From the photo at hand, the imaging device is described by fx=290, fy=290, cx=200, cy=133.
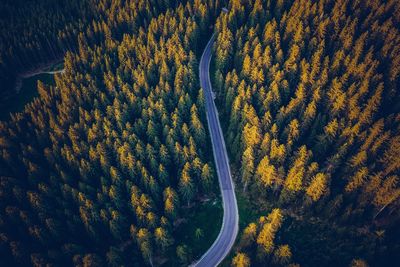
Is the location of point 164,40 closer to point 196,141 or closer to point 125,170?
point 196,141

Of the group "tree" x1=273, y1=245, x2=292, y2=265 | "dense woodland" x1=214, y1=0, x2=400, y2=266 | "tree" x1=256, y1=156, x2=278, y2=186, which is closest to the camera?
"tree" x1=273, y1=245, x2=292, y2=265

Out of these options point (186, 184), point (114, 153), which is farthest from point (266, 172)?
point (114, 153)

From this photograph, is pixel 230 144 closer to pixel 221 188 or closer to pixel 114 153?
pixel 221 188

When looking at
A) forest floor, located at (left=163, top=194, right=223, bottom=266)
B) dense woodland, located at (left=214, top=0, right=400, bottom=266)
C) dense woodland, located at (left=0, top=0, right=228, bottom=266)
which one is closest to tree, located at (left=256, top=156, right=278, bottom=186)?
dense woodland, located at (left=214, top=0, right=400, bottom=266)

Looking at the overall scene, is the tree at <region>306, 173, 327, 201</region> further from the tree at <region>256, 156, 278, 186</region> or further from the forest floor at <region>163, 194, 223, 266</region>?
the forest floor at <region>163, 194, 223, 266</region>

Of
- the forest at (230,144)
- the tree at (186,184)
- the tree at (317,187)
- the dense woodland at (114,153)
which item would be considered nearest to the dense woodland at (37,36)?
the dense woodland at (114,153)

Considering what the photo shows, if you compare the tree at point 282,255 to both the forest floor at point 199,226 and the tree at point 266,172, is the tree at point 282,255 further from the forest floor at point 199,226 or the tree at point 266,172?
the forest floor at point 199,226
